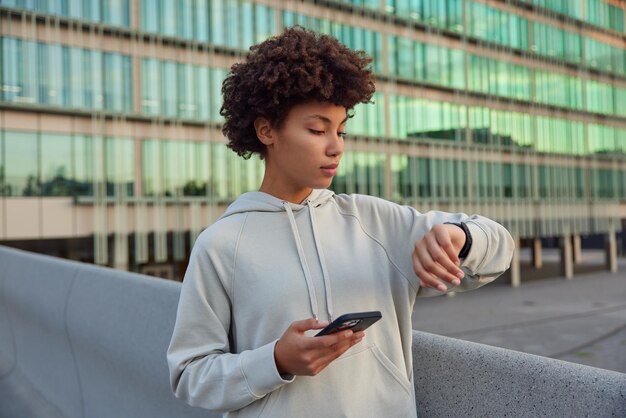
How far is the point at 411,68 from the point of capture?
41219mm

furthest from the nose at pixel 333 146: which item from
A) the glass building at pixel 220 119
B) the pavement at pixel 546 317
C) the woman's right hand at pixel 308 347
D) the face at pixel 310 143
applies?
the pavement at pixel 546 317

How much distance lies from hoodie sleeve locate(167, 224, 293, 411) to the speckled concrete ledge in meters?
0.66

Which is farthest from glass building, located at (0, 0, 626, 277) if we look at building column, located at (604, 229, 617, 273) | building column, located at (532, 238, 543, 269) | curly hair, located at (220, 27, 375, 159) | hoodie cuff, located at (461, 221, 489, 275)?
hoodie cuff, located at (461, 221, 489, 275)

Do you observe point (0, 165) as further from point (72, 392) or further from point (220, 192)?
point (72, 392)

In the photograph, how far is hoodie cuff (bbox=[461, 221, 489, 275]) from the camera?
190cm

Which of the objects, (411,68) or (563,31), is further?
(563,31)

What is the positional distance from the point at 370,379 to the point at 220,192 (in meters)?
30.6

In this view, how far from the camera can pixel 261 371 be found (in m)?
1.86

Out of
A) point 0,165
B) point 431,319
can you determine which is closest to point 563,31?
point 431,319

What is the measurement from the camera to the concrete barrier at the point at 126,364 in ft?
6.14

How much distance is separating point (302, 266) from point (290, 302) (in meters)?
0.11

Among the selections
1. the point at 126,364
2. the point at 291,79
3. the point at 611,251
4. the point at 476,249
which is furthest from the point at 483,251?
the point at 611,251

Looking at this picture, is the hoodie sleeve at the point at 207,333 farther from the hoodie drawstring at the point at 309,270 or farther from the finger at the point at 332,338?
the finger at the point at 332,338

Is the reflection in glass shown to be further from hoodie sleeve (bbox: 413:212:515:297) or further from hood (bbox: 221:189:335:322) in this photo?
hoodie sleeve (bbox: 413:212:515:297)
